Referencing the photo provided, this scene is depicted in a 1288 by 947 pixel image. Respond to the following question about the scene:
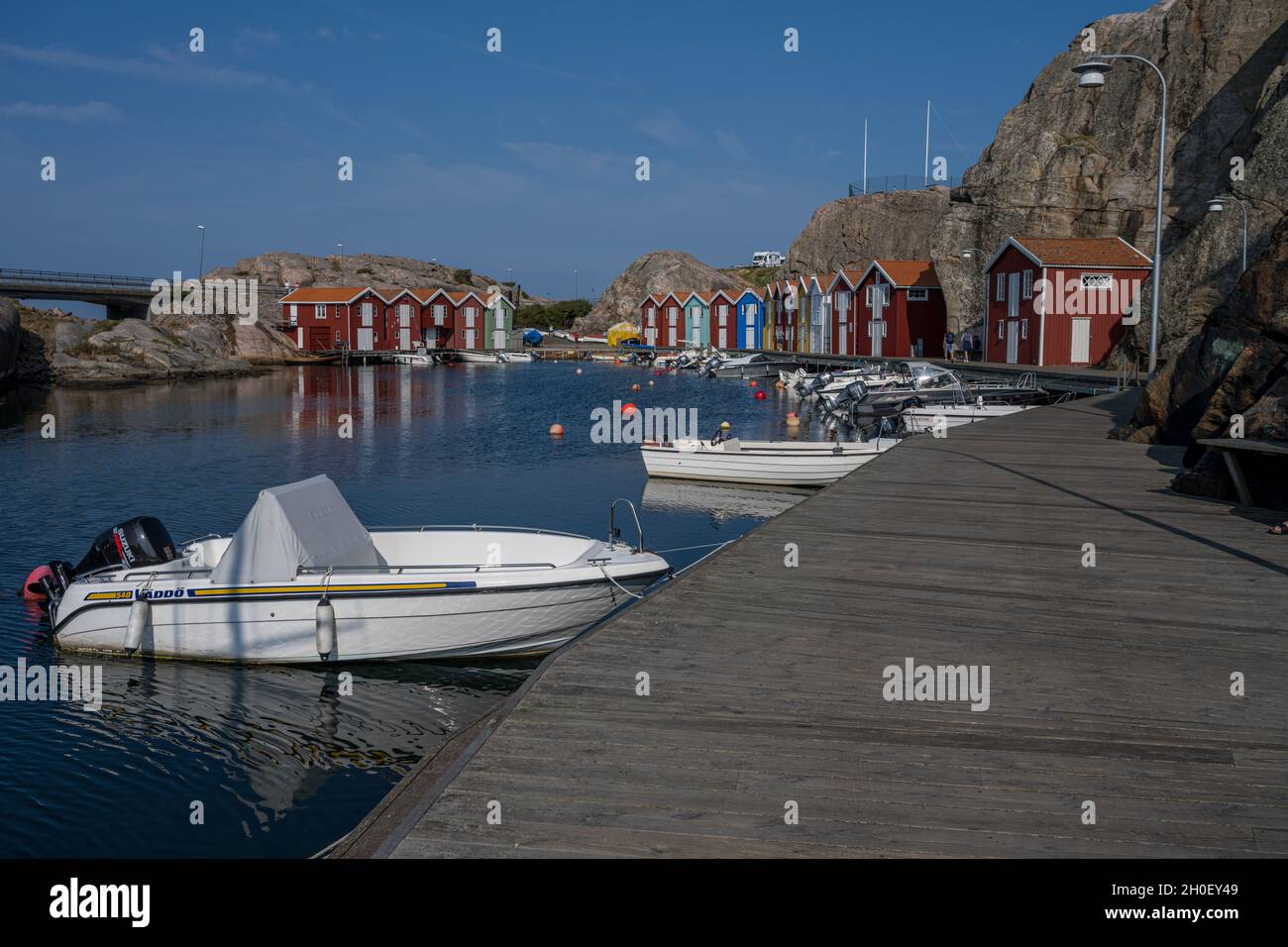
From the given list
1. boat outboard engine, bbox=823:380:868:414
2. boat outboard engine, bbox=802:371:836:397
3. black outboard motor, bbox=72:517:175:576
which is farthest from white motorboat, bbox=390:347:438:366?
black outboard motor, bbox=72:517:175:576

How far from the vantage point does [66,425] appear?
4972 centimetres

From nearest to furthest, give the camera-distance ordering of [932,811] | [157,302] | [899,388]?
[932,811]
[899,388]
[157,302]

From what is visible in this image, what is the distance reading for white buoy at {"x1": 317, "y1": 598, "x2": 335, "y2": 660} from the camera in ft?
47.3

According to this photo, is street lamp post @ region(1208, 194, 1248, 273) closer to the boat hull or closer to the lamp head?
the lamp head

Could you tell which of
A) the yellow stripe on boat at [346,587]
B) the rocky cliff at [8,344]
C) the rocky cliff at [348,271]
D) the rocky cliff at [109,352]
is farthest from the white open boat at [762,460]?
the rocky cliff at [348,271]

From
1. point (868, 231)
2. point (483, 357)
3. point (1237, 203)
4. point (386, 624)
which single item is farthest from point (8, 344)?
point (868, 231)

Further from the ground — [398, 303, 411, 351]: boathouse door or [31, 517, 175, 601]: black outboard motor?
[398, 303, 411, 351]: boathouse door

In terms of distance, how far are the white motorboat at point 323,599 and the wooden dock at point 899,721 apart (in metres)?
4.03

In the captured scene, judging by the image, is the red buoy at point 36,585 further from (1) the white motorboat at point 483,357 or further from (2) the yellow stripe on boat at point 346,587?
(1) the white motorboat at point 483,357

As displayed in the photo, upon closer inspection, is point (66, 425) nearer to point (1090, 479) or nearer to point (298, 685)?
point (298, 685)

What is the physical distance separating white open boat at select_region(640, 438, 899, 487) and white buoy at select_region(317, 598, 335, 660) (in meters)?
17.2

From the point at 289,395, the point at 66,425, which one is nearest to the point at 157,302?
the point at 289,395

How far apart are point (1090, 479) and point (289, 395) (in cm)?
6312

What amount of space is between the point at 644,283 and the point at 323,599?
506 feet
